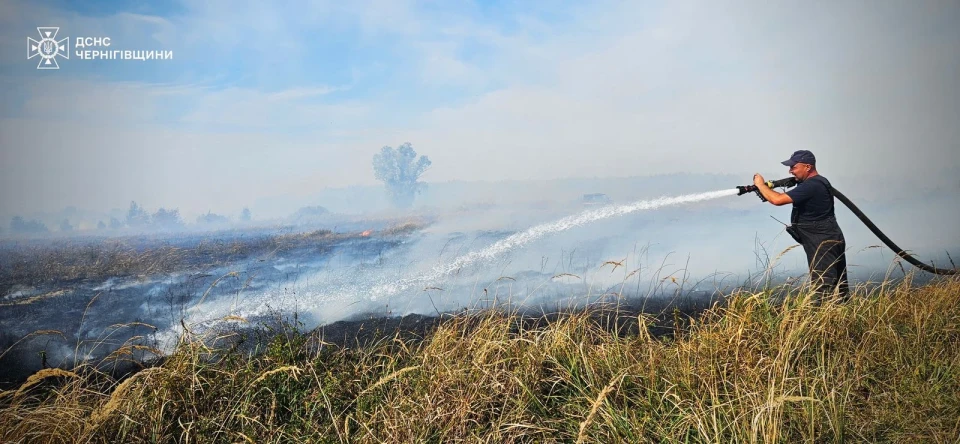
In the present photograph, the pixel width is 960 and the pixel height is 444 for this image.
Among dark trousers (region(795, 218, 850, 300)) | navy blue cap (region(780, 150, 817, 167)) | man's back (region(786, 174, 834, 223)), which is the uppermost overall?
navy blue cap (region(780, 150, 817, 167))

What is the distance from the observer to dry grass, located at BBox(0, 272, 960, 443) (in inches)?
152

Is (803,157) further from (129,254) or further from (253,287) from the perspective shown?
(129,254)

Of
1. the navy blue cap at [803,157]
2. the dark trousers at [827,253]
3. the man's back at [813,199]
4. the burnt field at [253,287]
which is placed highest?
the navy blue cap at [803,157]

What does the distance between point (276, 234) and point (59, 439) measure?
14645 mm

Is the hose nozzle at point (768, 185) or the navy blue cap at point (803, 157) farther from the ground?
the navy blue cap at point (803, 157)

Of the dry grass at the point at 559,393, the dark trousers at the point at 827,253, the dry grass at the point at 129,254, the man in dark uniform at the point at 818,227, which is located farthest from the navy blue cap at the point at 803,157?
the dry grass at the point at 129,254

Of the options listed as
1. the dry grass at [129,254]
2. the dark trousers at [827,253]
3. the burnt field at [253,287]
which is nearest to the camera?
the dark trousers at [827,253]

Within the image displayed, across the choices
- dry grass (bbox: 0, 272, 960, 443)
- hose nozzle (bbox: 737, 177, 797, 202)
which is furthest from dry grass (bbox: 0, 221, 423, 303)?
hose nozzle (bbox: 737, 177, 797, 202)

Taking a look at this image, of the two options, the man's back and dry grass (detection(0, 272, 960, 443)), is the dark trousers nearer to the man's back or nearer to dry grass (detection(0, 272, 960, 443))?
the man's back

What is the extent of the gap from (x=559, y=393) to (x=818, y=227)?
12.9 ft

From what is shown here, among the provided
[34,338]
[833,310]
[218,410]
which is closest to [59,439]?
[218,410]

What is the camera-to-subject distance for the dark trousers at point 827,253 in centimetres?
652

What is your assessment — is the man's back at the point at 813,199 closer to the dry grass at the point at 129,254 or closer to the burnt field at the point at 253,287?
the burnt field at the point at 253,287

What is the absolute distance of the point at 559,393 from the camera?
15.0 ft
